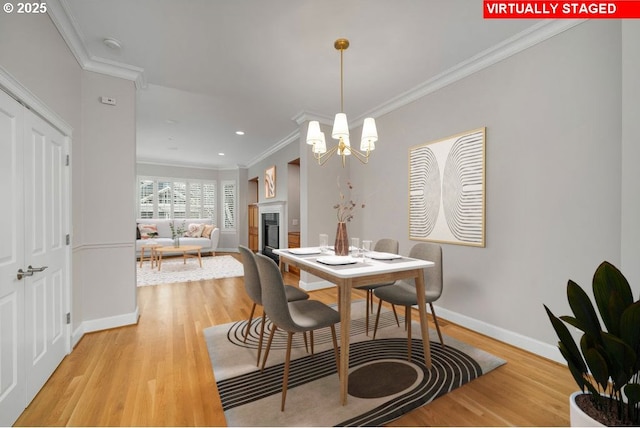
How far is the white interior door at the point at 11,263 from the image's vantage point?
143cm

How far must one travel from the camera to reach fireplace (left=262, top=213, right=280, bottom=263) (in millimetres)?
6105

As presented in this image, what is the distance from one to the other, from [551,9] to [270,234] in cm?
579

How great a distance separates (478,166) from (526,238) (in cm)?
79

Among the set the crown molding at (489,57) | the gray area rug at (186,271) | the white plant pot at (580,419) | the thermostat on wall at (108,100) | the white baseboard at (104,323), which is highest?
the crown molding at (489,57)

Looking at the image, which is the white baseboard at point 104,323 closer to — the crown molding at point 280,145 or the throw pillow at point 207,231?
the crown molding at point 280,145

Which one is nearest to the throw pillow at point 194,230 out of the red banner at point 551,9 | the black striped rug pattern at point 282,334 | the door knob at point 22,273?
the black striped rug pattern at point 282,334

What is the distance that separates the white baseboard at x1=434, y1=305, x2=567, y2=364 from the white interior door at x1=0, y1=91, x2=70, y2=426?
11.3ft

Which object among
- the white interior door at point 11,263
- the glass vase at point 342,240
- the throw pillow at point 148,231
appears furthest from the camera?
the throw pillow at point 148,231

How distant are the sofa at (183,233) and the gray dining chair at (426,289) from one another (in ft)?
20.0

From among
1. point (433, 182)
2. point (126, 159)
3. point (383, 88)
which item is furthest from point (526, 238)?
point (126, 159)

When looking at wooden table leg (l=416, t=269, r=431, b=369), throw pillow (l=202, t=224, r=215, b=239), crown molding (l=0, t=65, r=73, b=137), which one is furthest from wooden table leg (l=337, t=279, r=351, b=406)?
throw pillow (l=202, t=224, r=215, b=239)

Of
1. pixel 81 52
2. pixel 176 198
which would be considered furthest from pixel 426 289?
pixel 176 198

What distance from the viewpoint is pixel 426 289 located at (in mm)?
2389

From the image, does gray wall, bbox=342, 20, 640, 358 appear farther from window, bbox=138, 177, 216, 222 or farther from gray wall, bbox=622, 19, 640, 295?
window, bbox=138, 177, 216, 222
